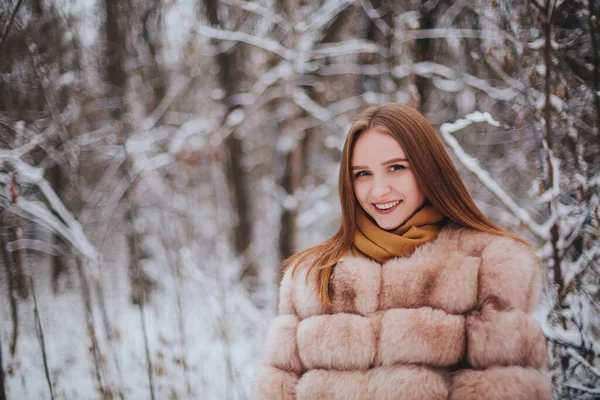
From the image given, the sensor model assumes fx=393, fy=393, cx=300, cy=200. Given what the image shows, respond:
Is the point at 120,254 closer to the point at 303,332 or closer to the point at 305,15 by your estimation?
the point at 305,15

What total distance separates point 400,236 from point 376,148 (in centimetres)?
36

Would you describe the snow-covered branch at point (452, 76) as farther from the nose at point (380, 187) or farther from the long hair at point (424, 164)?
the nose at point (380, 187)

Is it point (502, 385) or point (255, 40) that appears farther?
point (255, 40)

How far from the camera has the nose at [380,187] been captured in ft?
5.07

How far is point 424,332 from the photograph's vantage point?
4.52 ft

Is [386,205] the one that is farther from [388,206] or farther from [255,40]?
[255,40]

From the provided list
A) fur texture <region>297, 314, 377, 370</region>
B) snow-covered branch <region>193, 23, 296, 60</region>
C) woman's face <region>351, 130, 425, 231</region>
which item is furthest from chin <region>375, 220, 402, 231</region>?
snow-covered branch <region>193, 23, 296, 60</region>

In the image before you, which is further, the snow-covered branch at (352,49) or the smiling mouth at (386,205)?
the snow-covered branch at (352,49)

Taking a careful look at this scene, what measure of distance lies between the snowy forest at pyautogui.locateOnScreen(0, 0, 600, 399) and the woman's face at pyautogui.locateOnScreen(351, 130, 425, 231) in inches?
40.7

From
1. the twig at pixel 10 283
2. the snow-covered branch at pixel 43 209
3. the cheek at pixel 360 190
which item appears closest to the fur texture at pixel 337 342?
the cheek at pixel 360 190

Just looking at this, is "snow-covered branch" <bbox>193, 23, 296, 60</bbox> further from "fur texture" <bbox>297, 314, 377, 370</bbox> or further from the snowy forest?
"fur texture" <bbox>297, 314, 377, 370</bbox>

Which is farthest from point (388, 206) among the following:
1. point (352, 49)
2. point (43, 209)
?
point (352, 49)

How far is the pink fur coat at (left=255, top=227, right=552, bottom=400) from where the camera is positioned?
4.24 feet


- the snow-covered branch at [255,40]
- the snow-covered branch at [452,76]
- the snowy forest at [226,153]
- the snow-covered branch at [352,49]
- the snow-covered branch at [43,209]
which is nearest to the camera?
the snowy forest at [226,153]
